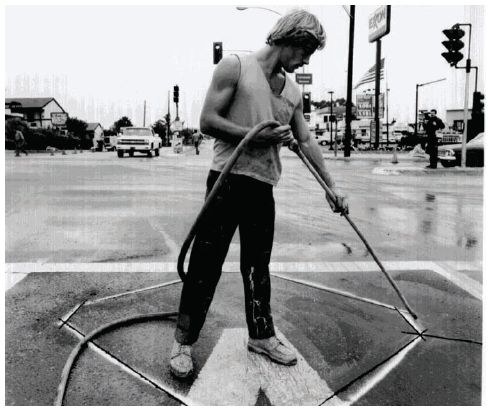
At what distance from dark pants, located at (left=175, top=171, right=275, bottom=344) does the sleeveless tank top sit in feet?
0.21

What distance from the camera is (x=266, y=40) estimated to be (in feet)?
9.12

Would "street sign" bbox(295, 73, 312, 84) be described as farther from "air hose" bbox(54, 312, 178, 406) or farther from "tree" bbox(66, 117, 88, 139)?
"tree" bbox(66, 117, 88, 139)

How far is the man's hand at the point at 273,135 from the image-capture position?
2.63m

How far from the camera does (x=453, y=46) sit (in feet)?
51.0

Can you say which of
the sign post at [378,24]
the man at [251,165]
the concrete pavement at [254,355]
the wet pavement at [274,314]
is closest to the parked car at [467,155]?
the sign post at [378,24]

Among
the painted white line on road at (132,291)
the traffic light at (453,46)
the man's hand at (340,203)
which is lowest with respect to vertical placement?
the painted white line on road at (132,291)

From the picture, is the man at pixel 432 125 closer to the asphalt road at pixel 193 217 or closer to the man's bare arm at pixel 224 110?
A: the asphalt road at pixel 193 217

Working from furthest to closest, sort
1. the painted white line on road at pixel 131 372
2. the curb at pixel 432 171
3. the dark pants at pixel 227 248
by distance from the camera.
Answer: the curb at pixel 432 171 → the dark pants at pixel 227 248 → the painted white line on road at pixel 131 372

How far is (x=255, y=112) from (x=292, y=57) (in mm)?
337

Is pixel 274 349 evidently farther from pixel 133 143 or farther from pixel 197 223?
pixel 133 143

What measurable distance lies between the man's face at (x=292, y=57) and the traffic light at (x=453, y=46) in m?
14.4

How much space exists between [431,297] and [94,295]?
252 cm

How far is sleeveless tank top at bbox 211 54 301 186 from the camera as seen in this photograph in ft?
8.79

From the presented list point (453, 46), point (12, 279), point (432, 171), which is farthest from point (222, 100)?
point (432, 171)
